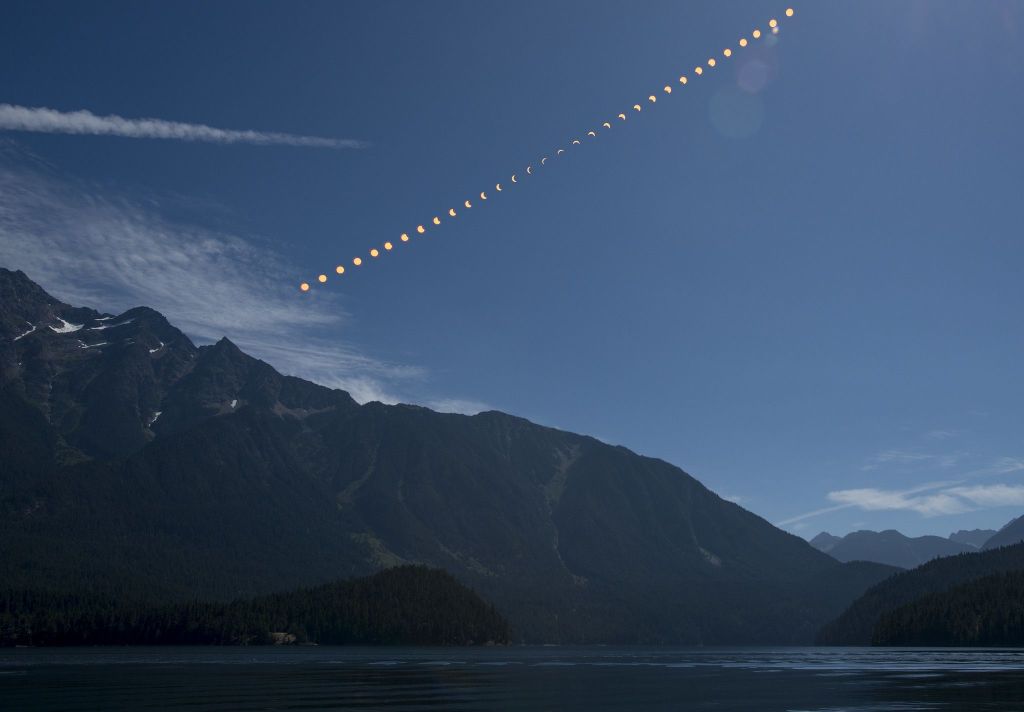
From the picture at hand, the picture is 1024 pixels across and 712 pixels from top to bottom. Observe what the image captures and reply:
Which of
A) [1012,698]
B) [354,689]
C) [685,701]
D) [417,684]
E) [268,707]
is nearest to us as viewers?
[268,707]

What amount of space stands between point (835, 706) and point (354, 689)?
58.3 m

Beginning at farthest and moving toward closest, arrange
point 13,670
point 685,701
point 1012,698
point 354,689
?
point 13,670, point 354,689, point 685,701, point 1012,698

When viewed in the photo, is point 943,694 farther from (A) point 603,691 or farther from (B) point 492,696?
(B) point 492,696

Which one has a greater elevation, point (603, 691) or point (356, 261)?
point (356, 261)

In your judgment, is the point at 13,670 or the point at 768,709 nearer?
the point at 768,709

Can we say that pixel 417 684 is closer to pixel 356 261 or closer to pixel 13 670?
pixel 356 261

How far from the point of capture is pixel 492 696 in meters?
112

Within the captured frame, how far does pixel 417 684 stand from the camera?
133500mm

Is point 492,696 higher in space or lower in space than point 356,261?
lower

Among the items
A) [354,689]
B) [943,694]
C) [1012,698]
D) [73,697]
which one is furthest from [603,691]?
[73,697]

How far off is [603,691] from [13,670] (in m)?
103

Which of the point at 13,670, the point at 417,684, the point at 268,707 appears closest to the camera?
the point at 268,707

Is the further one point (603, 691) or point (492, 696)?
point (603, 691)

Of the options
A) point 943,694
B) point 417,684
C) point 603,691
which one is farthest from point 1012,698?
point 417,684
